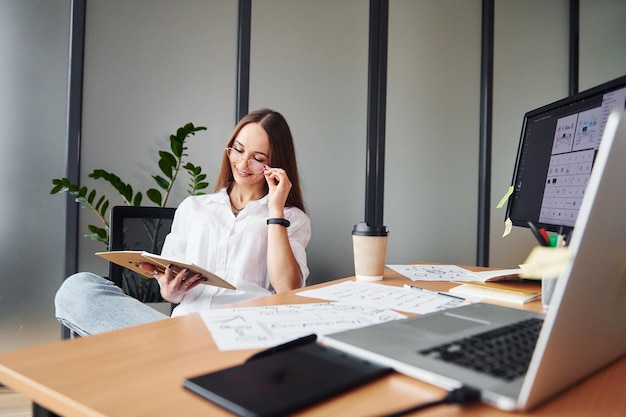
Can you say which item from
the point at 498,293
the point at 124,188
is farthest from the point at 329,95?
the point at 498,293

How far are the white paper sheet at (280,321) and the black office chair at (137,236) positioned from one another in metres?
1.06

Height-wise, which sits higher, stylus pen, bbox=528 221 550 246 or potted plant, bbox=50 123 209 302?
potted plant, bbox=50 123 209 302

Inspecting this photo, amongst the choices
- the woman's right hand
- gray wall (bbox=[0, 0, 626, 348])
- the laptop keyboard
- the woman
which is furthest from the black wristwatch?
gray wall (bbox=[0, 0, 626, 348])

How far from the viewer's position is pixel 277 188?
155 centimetres

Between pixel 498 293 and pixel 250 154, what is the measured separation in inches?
38.8

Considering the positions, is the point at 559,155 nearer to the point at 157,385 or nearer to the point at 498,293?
the point at 498,293

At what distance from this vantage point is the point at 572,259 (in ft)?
1.22

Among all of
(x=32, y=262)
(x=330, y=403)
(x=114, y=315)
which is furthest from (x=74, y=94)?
(x=330, y=403)

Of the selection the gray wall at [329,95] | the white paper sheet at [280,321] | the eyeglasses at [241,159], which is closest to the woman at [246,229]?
the eyeglasses at [241,159]

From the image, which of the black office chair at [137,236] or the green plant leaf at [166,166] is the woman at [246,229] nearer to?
the black office chair at [137,236]

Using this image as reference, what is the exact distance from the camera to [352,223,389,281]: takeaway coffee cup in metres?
1.17

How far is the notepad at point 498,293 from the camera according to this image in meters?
0.95

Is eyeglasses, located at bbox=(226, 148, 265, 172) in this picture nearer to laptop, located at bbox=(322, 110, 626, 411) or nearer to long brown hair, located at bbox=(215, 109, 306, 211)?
long brown hair, located at bbox=(215, 109, 306, 211)

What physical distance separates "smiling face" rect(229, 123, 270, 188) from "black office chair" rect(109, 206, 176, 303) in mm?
371
